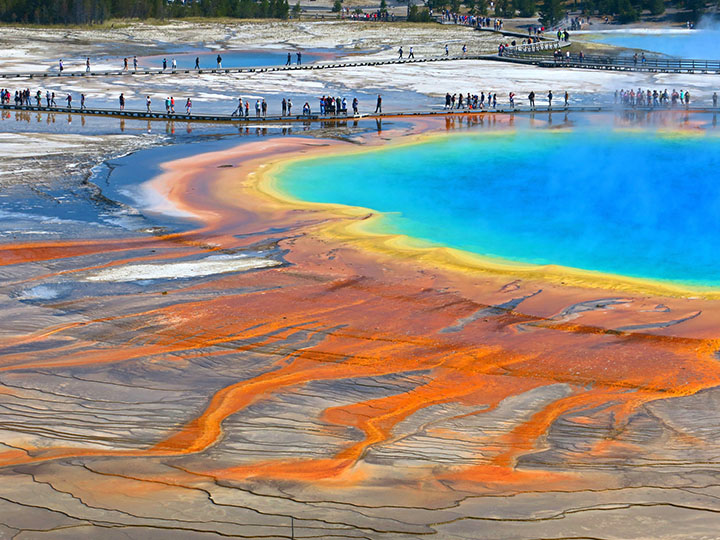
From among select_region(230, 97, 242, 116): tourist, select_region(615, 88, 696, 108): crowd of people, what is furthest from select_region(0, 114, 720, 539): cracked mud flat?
select_region(615, 88, 696, 108): crowd of people

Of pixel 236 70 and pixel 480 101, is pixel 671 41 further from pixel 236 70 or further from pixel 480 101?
pixel 236 70

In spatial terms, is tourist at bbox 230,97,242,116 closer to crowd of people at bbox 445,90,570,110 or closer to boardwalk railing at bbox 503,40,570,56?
crowd of people at bbox 445,90,570,110

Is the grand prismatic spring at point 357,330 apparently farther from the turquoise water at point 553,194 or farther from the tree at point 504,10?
the tree at point 504,10

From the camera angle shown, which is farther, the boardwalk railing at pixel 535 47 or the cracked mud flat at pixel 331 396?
the boardwalk railing at pixel 535 47

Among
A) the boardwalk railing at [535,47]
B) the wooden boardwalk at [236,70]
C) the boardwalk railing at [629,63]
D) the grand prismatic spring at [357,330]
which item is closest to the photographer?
the grand prismatic spring at [357,330]

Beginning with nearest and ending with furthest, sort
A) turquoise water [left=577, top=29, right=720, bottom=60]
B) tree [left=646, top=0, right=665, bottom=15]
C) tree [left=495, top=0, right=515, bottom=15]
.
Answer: turquoise water [left=577, top=29, right=720, bottom=60] → tree [left=646, top=0, right=665, bottom=15] → tree [left=495, top=0, right=515, bottom=15]

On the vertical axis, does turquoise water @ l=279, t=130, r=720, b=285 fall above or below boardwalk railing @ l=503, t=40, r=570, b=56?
below

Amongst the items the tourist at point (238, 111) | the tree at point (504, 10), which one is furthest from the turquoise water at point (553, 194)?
the tree at point (504, 10)
